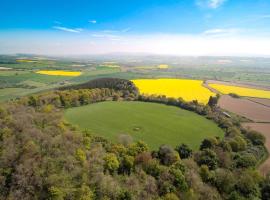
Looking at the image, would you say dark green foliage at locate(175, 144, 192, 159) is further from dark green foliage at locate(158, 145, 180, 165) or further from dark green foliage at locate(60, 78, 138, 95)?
dark green foliage at locate(60, 78, 138, 95)

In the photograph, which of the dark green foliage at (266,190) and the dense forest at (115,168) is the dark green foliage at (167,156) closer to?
the dense forest at (115,168)

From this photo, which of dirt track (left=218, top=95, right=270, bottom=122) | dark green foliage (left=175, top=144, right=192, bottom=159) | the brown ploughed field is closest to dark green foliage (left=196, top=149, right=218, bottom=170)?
dark green foliage (left=175, top=144, right=192, bottom=159)

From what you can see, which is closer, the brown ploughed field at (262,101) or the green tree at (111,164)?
the green tree at (111,164)

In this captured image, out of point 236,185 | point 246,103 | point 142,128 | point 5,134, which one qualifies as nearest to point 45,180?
point 5,134

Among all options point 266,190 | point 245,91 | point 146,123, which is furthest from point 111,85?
point 266,190

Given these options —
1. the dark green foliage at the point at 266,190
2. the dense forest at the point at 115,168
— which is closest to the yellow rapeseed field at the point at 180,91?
the dense forest at the point at 115,168
